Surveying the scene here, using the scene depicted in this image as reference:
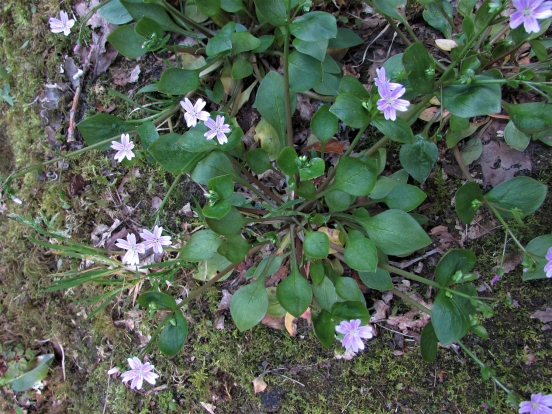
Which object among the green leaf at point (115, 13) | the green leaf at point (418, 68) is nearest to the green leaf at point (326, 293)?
the green leaf at point (418, 68)

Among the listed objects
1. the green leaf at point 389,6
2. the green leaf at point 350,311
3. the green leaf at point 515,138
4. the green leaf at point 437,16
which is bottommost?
the green leaf at point 350,311

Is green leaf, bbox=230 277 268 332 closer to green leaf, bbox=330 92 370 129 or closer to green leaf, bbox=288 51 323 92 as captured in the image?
green leaf, bbox=330 92 370 129

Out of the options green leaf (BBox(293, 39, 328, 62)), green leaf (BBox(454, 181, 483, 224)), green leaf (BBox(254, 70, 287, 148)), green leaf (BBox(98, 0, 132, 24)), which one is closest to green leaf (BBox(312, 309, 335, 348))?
green leaf (BBox(454, 181, 483, 224))

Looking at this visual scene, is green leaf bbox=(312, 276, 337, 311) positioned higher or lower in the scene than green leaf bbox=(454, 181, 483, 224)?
lower

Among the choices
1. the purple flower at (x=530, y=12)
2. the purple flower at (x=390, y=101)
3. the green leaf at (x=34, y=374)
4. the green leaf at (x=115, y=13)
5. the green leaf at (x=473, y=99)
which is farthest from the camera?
the green leaf at (x=34, y=374)

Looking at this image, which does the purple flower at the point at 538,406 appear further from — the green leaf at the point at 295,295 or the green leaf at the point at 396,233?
the green leaf at the point at 295,295

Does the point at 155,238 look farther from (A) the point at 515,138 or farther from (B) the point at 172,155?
(A) the point at 515,138

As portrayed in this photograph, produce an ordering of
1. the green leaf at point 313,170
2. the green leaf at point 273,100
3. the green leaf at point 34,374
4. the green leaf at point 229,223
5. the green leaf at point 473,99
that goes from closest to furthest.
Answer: the green leaf at point 473,99, the green leaf at point 313,170, the green leaf at point 229,223, the green leaf at point 273,100, the green leaf at point 34,374
